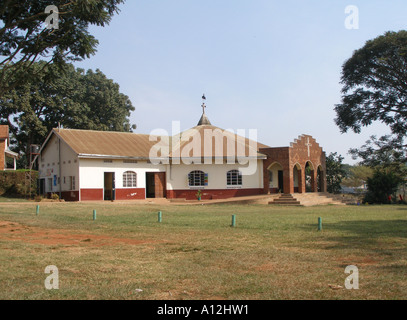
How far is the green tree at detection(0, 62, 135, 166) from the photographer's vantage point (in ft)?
139

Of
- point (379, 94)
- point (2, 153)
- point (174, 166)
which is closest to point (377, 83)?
point (379, 94)

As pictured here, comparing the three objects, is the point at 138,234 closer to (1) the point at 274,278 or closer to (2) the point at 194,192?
(1) the point at 274,278

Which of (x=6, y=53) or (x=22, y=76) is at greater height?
(x=6, y=53)

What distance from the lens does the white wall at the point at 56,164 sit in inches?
1220

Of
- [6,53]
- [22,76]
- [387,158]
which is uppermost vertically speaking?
[6,53]

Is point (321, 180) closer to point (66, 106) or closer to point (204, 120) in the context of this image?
point (204, 120)

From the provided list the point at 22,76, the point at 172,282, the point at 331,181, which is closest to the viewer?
the point at 172,282

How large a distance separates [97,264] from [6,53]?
41.0 feet

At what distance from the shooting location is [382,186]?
35312 millimetres

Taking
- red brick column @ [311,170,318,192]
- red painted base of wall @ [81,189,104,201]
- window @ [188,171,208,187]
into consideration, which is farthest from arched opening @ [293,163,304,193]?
red painted base of wall @ [81,189,104,201]

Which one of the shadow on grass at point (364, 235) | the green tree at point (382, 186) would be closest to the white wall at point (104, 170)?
the green tree at point (382, 186)

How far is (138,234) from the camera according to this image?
1280cm

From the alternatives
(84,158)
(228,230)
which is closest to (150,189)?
(84,158)

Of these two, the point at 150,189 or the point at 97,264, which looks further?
the point at 150,189
